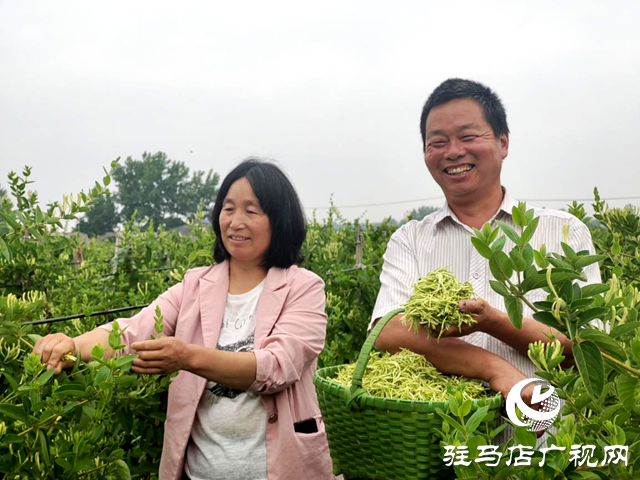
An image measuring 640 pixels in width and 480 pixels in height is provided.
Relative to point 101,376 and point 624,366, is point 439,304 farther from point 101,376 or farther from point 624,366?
point 101,376

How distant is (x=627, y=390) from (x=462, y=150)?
4.12 ft

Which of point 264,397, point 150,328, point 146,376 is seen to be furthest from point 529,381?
point 150,328

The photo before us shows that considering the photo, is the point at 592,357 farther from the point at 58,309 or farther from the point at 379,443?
the point at 58,309

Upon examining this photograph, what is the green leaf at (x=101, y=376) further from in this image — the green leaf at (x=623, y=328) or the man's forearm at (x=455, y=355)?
the green leaf at (x=623, y=328)

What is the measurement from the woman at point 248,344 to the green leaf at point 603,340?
102 centimetres

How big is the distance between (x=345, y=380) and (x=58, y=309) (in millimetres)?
2017

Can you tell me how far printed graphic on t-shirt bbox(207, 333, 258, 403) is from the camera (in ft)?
6.23

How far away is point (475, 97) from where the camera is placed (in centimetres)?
212

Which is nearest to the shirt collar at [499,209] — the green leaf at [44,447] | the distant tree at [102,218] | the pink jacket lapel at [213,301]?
the pink jacket lapel at [213,301]

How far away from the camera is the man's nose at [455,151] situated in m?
2.07

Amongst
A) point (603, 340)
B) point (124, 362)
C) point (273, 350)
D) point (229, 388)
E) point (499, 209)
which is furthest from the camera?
point (499, 209)

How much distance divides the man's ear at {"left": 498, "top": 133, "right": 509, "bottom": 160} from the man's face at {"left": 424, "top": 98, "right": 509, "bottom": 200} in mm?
47

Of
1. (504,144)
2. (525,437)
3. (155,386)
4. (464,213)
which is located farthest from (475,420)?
(504,144)

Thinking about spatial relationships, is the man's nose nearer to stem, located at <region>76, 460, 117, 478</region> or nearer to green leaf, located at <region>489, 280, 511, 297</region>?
green leaf, located at <region>489, 280, 511, 297</region>
